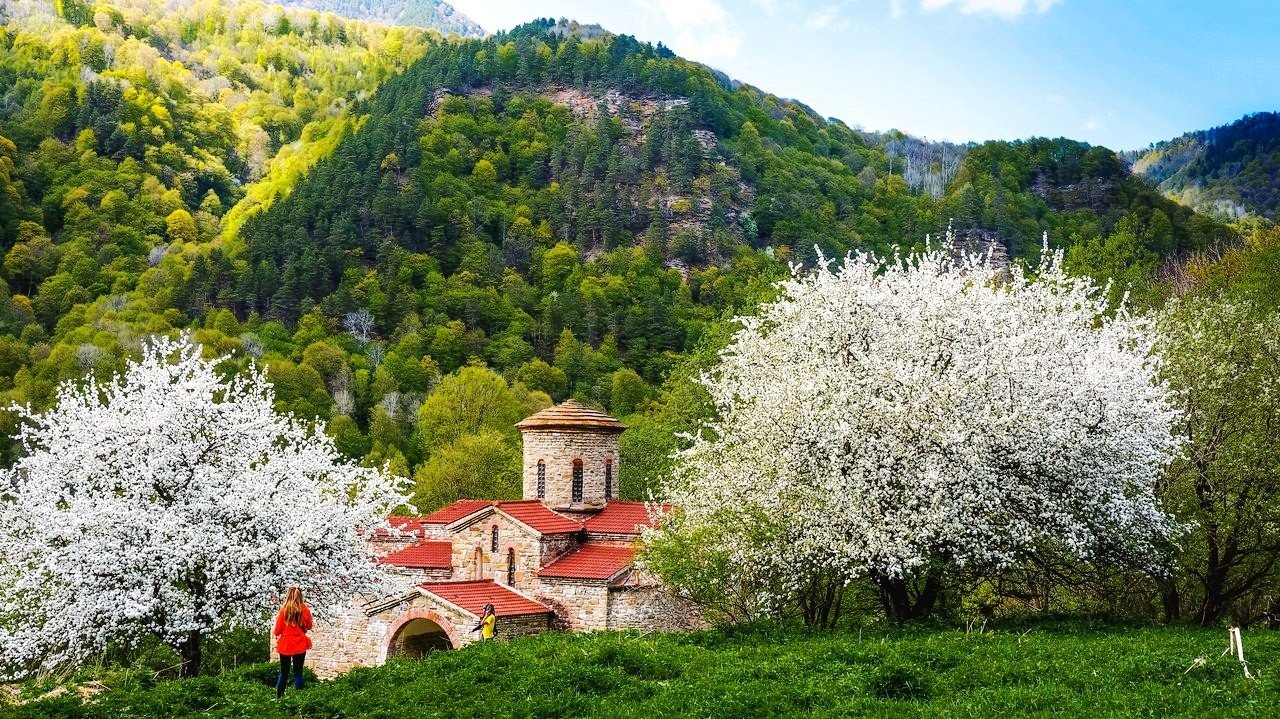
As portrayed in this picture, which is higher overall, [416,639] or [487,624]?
[487,624]

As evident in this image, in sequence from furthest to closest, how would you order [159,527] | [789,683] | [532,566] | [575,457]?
[575,457]
[532,566]
[159,527]
[789,683]

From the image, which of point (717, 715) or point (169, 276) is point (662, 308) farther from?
point (717, 715)

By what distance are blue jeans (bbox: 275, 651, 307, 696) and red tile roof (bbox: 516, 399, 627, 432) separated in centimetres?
2098

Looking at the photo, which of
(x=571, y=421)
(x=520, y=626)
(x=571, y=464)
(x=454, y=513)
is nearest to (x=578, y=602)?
(x=520, y=626)

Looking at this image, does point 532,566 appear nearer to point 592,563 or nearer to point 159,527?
point 592,563

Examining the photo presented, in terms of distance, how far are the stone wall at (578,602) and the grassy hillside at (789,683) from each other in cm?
1190

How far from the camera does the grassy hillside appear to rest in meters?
15.1

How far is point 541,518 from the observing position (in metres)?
36.5

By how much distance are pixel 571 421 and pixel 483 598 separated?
27.2 feet

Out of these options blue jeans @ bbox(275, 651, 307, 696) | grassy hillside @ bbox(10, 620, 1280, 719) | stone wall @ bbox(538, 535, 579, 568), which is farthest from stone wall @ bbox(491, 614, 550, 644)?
blue jeans @ bbox(275, 651, 307, 696)

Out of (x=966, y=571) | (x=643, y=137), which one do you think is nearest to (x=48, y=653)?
(x=966, y=571)

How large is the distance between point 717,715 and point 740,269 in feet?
335

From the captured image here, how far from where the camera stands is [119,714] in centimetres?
1686

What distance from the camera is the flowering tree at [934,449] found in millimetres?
23766
